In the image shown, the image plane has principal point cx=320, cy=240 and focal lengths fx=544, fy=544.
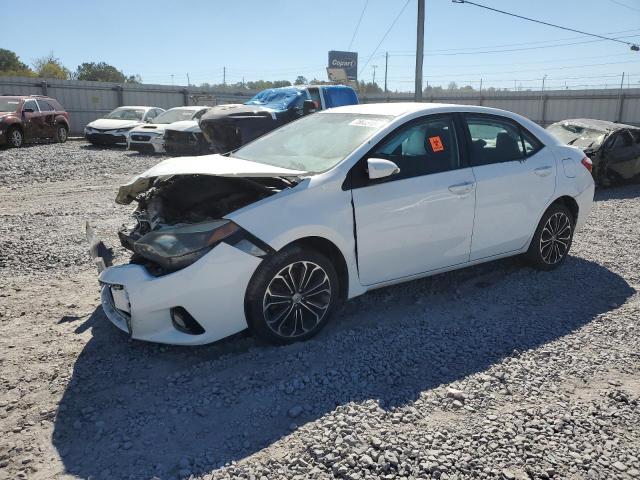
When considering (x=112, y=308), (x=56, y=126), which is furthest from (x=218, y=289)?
(x=56, y=126)

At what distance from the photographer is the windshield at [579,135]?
36.9ft

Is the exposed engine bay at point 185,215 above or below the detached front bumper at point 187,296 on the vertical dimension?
above

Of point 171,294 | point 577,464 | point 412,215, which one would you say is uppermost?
point 412,215

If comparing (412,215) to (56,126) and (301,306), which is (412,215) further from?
(56,126)

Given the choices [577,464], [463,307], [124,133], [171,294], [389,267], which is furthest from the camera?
[124,133]

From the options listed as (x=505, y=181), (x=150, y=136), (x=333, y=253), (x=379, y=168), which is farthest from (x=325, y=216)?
(x=150, y=136)

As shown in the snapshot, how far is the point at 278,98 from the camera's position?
12.3 metres

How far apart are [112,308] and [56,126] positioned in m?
17.4

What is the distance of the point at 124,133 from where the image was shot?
18.0 meters

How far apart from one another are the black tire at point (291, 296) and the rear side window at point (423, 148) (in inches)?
37.2

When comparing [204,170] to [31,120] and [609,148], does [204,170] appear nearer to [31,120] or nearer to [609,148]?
[609,148]

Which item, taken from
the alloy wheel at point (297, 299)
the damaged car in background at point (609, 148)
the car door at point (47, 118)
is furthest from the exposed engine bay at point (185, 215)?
the car door at point (47, 118)

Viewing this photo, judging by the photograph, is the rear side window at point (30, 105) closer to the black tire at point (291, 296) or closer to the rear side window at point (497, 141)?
the rear side window at point (497, 141)

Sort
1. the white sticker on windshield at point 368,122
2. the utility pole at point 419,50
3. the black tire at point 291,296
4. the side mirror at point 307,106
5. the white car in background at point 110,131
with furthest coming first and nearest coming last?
the utility pole at point 419,50
the white car in background at point 110,131
the side mirror at point 307,106
the white sticker on windshield at point 368,122
the black tire at point 291,296
